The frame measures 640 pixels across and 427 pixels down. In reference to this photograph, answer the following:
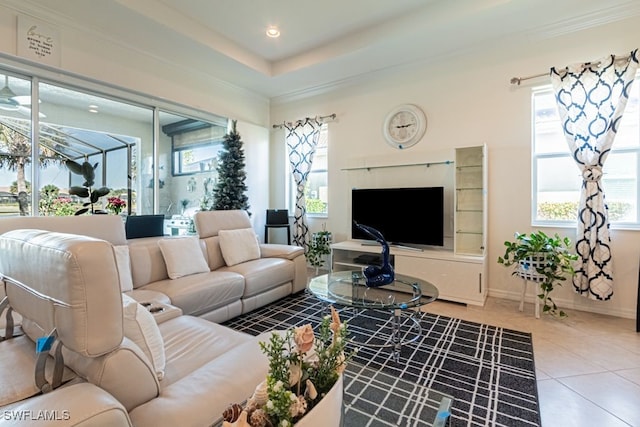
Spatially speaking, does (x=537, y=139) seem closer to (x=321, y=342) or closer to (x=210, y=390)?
(x=321, y=342)

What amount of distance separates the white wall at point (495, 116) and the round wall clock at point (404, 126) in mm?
82

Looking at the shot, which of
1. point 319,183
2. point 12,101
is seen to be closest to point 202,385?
point 12,101

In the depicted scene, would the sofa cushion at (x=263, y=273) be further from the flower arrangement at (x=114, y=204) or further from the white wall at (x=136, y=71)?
the white wall at (x=136, y=71)

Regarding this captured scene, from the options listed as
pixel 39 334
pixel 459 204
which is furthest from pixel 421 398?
pixel 459 204

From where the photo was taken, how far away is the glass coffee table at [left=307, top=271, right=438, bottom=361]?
228 centimetres

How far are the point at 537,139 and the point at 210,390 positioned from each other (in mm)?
3978

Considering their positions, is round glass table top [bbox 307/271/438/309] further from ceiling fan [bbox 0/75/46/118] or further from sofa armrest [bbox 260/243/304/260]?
ceiling fan [bbox 0/75/46/118]

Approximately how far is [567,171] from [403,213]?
5.85ft

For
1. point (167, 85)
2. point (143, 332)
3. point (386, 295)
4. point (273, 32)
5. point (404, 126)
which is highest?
point (273, 32)

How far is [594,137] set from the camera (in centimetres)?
300

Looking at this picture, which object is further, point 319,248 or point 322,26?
point 319,248

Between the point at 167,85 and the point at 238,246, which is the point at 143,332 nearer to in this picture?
the point at 238,246

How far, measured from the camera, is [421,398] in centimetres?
136

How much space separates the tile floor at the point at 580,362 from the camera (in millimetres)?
1693
